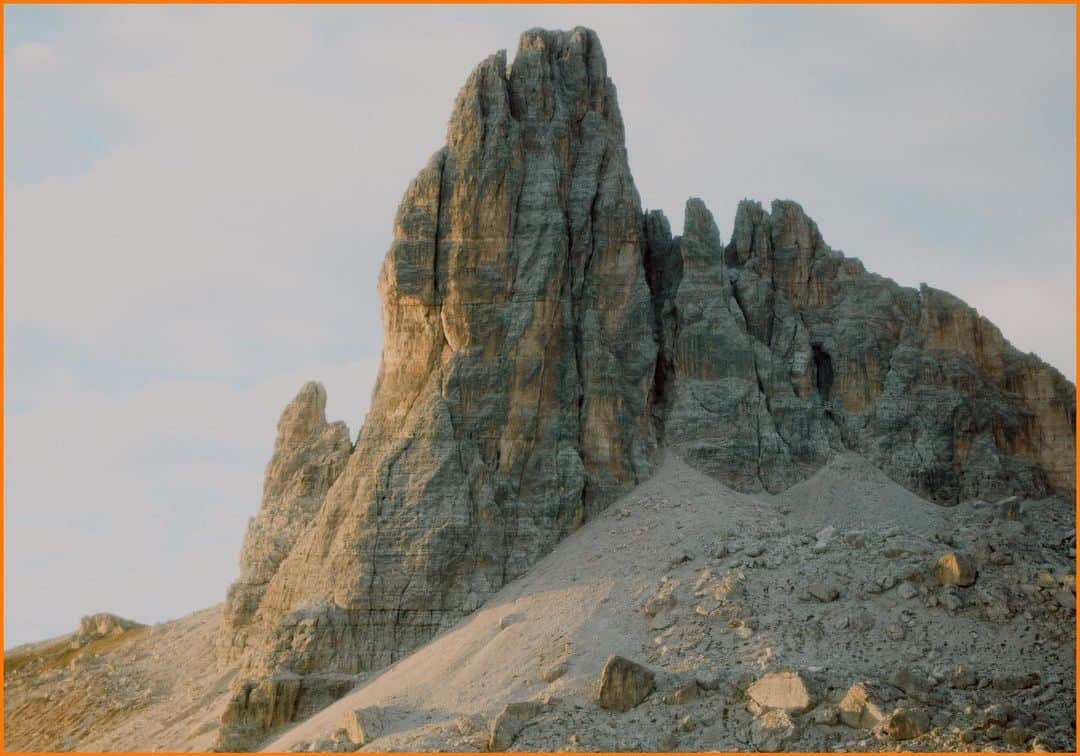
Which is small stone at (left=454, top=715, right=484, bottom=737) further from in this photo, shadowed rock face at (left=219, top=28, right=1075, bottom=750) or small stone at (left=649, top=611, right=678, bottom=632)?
shadowed rock face at (left=219, top=28, right=1075, bottom=750)

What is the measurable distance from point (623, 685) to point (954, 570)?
417 inches

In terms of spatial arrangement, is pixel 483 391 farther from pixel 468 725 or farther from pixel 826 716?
pixel 826 716

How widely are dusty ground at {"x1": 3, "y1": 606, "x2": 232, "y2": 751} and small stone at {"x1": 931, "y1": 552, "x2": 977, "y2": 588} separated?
2320 cm

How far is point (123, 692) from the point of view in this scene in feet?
192

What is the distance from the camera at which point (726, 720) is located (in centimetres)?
4034

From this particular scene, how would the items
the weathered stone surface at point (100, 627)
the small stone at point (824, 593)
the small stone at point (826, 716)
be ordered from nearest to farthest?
the small stone at point (826, 716), the small stone at point (824, 593), the weathered stone surface at point (100, 627)

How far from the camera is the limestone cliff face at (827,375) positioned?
5909cm

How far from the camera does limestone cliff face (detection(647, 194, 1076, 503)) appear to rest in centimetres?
5909

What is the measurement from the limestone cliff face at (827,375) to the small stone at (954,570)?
40.6ft

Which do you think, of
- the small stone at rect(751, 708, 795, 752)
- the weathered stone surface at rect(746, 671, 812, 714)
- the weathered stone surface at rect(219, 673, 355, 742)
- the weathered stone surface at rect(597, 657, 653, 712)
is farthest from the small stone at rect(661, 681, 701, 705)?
the weathered stone surface at rect(219, 673, 355, 742)

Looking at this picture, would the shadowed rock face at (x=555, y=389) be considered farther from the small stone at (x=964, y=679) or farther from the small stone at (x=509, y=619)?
the small stone at (x=964, y=679)

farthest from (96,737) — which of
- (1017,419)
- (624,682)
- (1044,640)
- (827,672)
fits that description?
(1017,419)

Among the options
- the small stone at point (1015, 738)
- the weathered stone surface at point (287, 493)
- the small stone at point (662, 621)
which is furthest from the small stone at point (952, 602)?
the weathered stone surface at point (287, 493)

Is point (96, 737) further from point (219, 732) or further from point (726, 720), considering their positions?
point (726, 720)
